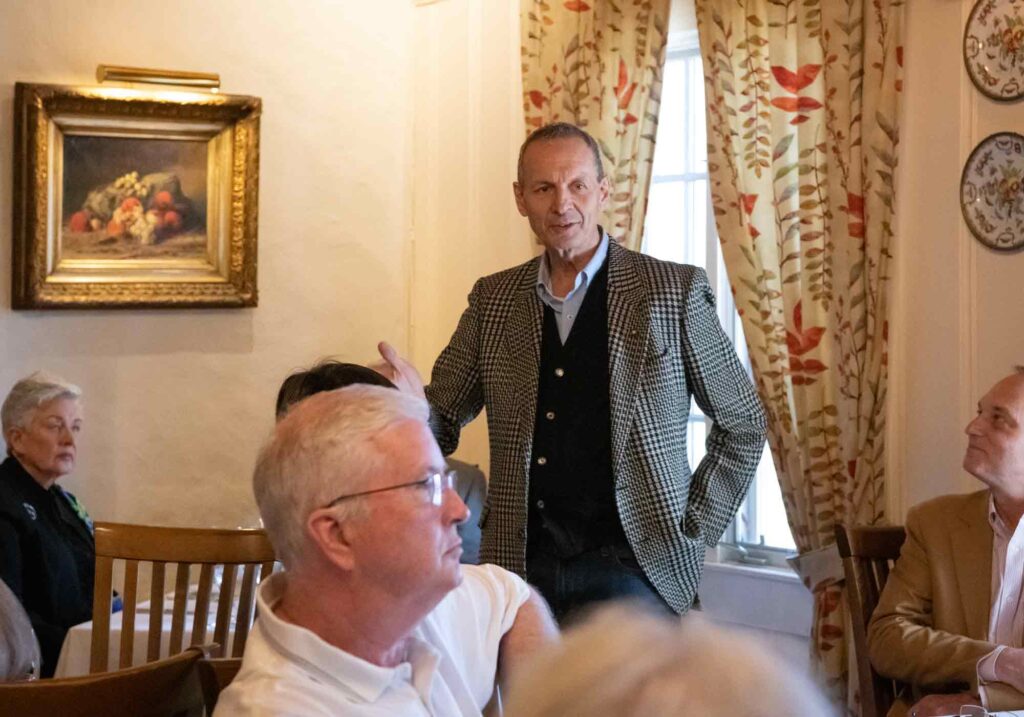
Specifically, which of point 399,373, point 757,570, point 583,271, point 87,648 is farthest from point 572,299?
point 757,570

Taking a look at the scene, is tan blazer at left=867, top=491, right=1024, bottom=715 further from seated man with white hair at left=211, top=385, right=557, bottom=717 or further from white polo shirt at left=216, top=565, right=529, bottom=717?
seated man with white hair at left=211, top=385, right=557, bottom=717

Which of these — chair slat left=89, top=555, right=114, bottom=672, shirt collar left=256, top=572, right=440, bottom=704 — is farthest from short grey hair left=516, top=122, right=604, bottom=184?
shirt collar left=256, top=572, right=440, bottom=704

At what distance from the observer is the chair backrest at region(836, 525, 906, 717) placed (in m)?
3.45

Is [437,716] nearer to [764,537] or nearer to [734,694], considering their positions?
[734,694]

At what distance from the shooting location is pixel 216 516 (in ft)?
18.0

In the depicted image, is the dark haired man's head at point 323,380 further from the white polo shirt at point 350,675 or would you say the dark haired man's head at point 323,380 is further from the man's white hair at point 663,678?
the man's white hair at point 663,678

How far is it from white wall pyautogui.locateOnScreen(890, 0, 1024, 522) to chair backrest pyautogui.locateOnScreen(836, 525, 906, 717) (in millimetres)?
563

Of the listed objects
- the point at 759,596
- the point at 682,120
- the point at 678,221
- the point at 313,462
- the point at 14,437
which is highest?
the point at 682,120

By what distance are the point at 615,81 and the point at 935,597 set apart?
2305 mm

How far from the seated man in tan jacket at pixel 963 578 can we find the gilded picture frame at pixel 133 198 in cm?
293

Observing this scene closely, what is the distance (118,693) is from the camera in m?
1.81

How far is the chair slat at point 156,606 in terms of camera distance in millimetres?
2973

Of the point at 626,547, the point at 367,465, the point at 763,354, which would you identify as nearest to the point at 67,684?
the point at 367,465

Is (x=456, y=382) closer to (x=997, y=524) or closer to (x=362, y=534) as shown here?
(x=997, y=524)
